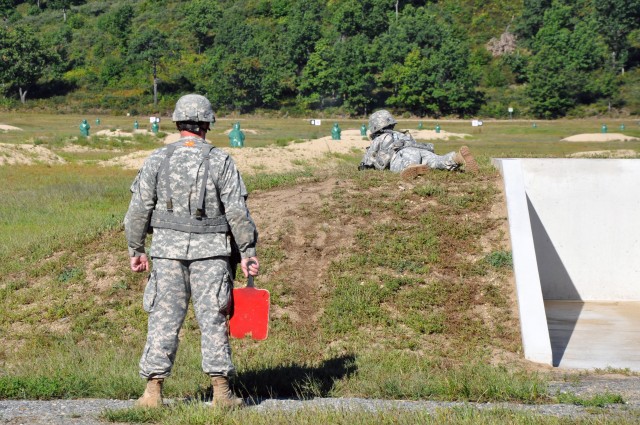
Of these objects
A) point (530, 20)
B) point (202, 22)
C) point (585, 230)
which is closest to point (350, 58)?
point (530, 20)

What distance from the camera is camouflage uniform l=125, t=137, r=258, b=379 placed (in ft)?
23.0

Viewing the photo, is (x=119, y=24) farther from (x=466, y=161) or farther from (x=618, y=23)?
(x=466, y=161)

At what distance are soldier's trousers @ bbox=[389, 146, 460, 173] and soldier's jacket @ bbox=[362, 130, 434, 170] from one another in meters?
0.12

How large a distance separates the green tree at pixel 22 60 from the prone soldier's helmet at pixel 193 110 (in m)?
91.8

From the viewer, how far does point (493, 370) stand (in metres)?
8.84

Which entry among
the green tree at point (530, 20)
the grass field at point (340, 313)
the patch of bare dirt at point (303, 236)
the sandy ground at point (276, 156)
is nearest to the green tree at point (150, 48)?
the green tree at point (530, 20)

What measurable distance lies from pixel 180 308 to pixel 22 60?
94275mm

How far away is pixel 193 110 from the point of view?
7207 millimetres

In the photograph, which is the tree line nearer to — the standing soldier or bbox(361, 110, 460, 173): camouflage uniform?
bbox(361, 110, 460, 173): camouflage uniform

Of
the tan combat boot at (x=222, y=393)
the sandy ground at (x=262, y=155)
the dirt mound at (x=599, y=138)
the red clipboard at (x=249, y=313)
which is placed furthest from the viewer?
the dirt mound at (x=599, y=138)

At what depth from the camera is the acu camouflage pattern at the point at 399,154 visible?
49.3 feet

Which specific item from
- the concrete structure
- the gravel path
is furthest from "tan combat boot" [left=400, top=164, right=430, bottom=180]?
the gravel path

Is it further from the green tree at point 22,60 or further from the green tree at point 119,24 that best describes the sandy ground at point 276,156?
the green tree at point 119,24

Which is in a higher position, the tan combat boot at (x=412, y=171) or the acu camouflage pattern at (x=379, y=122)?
the acu camouflage pattern at (x=379, y=122)
